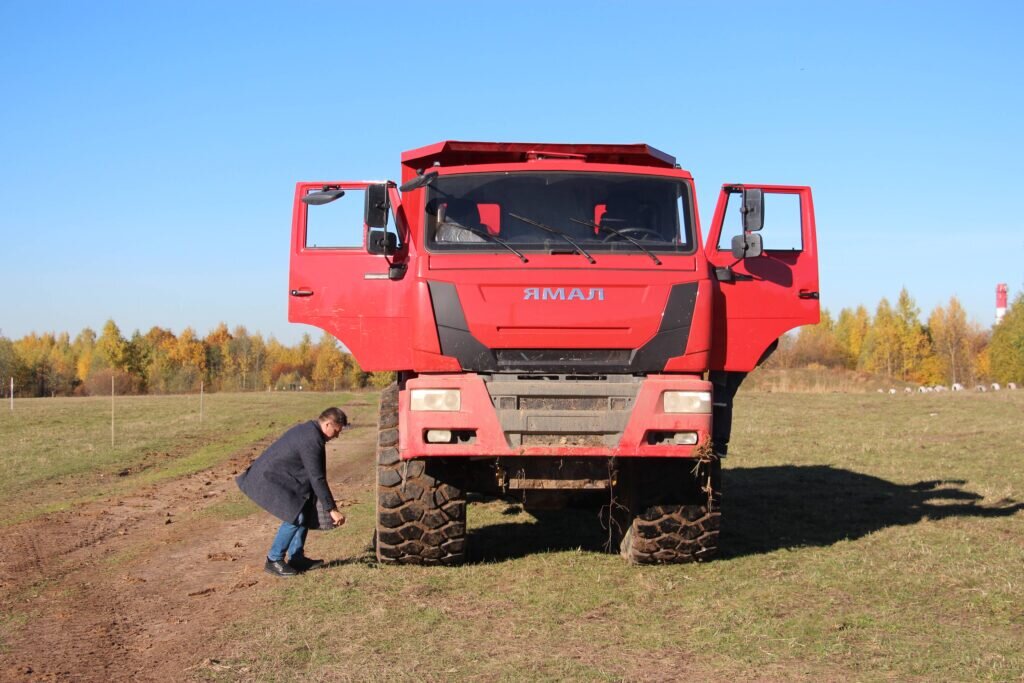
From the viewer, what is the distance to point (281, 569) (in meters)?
8.61

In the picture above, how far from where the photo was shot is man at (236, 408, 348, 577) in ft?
28.3

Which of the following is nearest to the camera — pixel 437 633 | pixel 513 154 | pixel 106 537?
pixel 437 633

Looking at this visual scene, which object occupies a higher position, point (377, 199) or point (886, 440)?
point (377, 199)

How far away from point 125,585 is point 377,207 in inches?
145

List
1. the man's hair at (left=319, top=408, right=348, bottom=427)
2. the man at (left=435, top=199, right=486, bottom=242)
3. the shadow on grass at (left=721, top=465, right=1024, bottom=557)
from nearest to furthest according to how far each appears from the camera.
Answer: the man at (left=435, top=199, right=486, bottom=242)
the man's hair at (left=319, top=408, right=348, bottom=427)
the shadow on grass at (left=721, top=465, right=1024, bottom=557)

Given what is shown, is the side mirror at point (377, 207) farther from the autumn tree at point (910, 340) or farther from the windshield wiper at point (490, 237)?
the autumn tree at point (910, 340)

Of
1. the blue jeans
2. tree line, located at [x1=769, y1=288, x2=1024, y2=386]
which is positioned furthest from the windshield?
tree line, located at [x1=769, y1=288, x2=1024, y2=386]

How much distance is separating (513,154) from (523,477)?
297cm

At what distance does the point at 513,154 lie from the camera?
9445 millimetres

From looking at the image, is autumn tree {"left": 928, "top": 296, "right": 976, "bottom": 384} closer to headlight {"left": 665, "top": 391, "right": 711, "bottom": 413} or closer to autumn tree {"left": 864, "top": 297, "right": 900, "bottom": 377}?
autumn tree {"left": 864, "top": 297, "right": 900, "bottom": 377}

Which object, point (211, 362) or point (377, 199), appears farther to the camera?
point (211, 362)

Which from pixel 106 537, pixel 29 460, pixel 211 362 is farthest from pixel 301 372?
pixel 106 537

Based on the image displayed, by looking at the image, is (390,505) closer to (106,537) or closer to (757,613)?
(757,613)

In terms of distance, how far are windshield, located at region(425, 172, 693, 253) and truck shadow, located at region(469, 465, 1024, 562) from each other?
2922 millimetres
